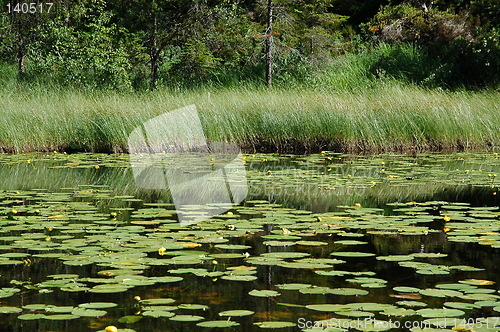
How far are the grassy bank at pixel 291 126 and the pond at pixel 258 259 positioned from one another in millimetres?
3873

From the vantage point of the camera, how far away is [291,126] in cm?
1059

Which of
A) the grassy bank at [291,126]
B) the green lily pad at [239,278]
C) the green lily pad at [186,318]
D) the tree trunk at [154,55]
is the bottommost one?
the green lily pad at [186,318]

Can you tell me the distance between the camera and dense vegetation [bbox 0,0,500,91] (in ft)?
55.9

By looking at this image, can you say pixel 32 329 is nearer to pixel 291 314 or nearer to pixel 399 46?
pixel 291 314

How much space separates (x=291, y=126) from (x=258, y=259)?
23.5 feet

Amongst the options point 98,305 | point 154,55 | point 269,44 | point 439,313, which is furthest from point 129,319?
point 154,55

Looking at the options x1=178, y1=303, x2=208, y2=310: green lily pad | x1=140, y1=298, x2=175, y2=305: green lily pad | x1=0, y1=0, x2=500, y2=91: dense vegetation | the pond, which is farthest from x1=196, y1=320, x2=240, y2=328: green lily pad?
x1=0, y1=0, x2=500, y2=91: dense vegetation

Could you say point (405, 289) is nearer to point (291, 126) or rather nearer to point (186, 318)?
point (186, 318)

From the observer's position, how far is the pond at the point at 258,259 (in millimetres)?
2686

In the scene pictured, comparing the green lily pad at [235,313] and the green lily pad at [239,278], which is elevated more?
the green lily pad at [239,278]

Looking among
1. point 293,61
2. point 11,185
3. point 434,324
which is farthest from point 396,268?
point 293,61

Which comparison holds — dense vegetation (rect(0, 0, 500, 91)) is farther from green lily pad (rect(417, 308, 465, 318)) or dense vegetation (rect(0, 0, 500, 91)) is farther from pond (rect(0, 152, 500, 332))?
green lily pad (rect(417, 308, 465, 318))

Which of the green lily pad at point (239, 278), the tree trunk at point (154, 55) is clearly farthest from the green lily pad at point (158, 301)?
the tree trunk at point (154, 55)

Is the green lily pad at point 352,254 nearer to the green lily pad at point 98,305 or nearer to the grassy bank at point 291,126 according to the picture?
the green lily pad at point 98,305
